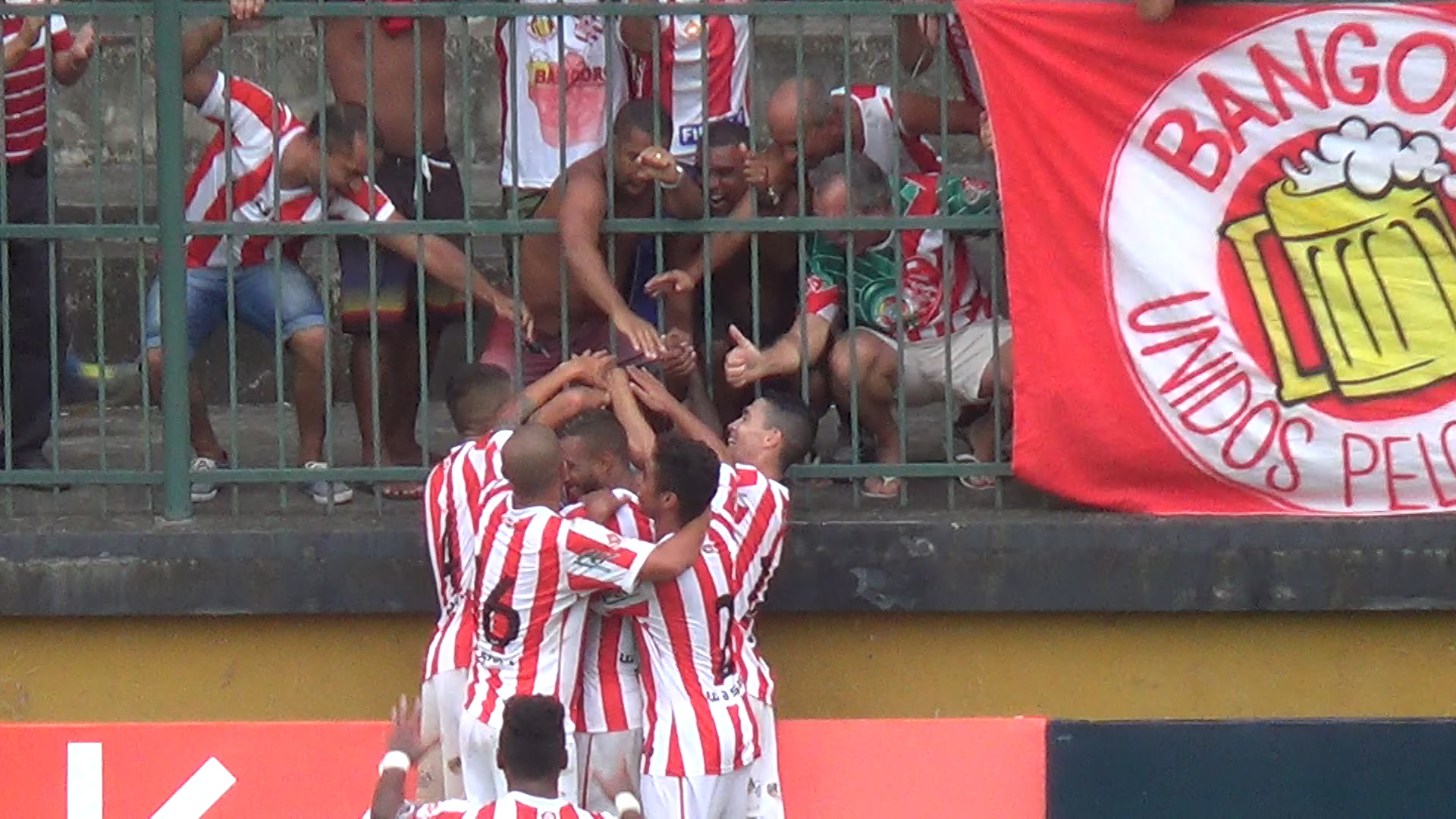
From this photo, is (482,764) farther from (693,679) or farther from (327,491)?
(327,491)

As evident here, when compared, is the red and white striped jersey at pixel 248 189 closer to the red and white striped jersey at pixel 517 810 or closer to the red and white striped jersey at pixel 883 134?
the red and white striped jersey at pixel 883 134

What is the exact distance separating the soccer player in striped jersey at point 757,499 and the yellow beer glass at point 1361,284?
1157 mm

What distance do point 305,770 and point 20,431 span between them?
139 cm

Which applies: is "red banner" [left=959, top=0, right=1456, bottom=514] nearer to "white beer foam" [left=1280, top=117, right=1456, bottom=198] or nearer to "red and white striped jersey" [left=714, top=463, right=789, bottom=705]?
"white beer foam" [left=1280, top=117, right=1456, bottom=198]

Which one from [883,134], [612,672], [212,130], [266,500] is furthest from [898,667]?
[212,130]

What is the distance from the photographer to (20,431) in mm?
6715

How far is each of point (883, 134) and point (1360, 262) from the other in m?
1.30

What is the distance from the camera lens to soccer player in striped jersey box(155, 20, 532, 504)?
631 cm

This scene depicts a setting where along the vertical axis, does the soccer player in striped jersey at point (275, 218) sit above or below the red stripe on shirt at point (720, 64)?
below

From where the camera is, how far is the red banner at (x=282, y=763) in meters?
5.96

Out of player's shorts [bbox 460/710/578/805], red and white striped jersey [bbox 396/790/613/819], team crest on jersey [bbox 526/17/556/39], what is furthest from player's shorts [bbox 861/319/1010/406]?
red and white striped jersey [bbox 396/790/613/819]

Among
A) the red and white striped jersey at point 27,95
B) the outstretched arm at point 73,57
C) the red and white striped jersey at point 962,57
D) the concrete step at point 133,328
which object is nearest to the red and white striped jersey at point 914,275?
the red and white striped jersey at point 962,57

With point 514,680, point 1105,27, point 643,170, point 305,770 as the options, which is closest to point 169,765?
point 305,770

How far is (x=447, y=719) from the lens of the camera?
593 centimetres
